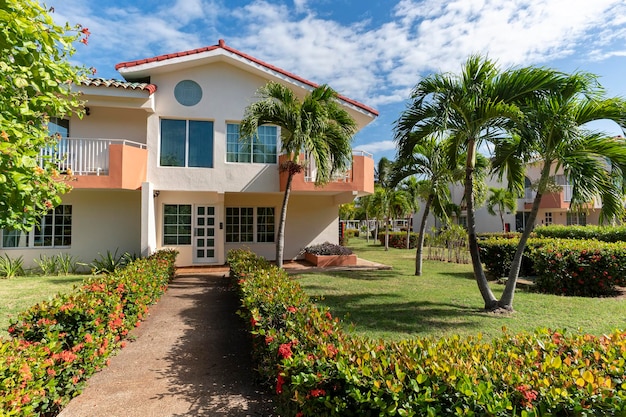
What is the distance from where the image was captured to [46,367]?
3.42 metres

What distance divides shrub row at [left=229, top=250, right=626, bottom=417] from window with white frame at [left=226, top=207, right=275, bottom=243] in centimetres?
1228

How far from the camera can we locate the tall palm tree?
701 cm

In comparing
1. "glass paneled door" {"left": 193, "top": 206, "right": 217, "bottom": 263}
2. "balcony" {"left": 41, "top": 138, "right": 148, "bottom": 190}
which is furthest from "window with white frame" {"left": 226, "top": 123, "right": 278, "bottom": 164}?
"balcony" {"left": 41, "top": 138, "right": 148, "bottom": 190}

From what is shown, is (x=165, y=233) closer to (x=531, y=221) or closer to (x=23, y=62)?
(x=23, y=62)

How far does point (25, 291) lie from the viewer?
9039mm

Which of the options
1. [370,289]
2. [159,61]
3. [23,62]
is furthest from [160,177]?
[23,62]

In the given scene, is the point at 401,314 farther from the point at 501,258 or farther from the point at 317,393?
the point at 501,258

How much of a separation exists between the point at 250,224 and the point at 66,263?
6820 millimetres

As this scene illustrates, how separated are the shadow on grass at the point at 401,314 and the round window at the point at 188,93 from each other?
29.6 ft

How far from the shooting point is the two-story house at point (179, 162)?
12.7 meters

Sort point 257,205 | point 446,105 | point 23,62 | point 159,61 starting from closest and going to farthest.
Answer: point 23,62
point 446,105
point 159,61
point 257,205

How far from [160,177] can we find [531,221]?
453 inches

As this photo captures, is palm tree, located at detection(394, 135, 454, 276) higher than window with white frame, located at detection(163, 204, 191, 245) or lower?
higher

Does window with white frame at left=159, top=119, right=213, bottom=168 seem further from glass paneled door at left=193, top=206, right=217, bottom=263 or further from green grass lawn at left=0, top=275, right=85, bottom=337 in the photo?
green grass lawn at left=0, top=275, right=85, bottom=337
